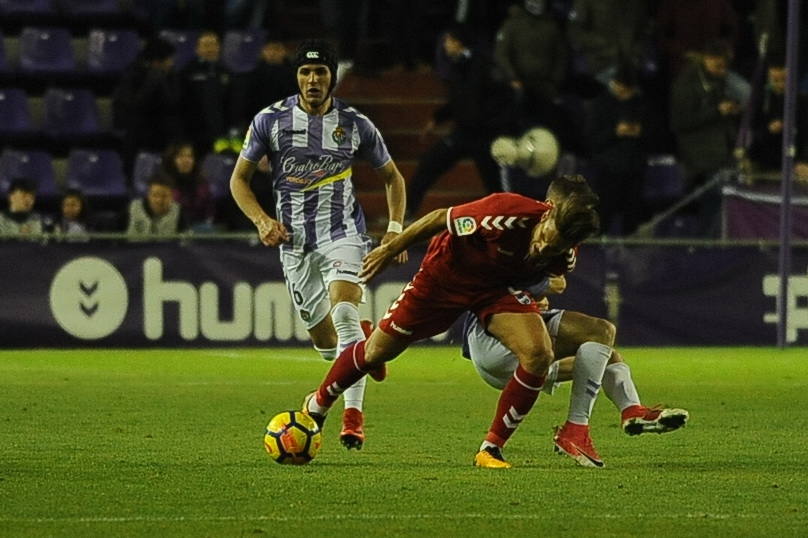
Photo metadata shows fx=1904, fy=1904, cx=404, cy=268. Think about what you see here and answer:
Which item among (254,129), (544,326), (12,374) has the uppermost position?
(254,129)

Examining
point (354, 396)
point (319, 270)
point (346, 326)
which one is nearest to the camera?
point (354, 396)

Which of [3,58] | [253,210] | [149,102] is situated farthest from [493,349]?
[3,58]

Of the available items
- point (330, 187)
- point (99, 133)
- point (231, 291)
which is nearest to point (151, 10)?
point (99, 133)

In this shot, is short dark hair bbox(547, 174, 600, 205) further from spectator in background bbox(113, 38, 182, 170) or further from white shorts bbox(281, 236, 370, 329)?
spectator in background bbox(113, 38, 182, 170)

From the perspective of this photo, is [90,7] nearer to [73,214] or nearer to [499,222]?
[73,214]

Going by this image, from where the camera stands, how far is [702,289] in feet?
54.3

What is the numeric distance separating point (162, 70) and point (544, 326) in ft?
34.5

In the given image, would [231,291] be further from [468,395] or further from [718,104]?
[718,104]

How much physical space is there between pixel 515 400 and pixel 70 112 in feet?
39.4

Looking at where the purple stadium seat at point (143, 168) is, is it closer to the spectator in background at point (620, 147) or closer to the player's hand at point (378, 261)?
the spectator in background at point (620, 147)

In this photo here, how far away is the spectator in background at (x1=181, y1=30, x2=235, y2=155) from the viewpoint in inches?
728

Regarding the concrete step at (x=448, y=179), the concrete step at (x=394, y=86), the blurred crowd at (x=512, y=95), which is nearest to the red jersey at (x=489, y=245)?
the blurred crowd at (x=512, y=95)

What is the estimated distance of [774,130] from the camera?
712 inches

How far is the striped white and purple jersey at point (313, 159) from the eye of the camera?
1000cm
